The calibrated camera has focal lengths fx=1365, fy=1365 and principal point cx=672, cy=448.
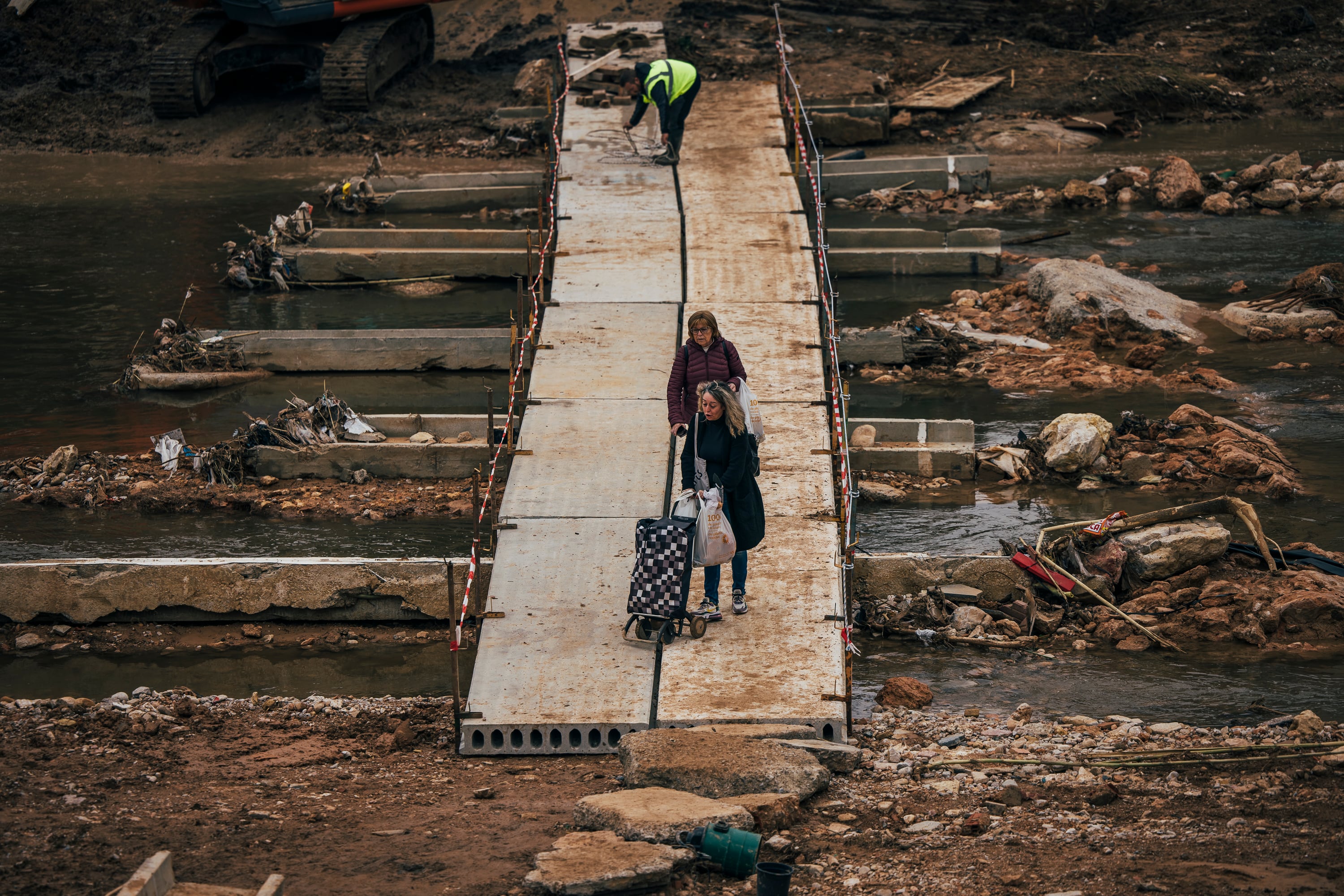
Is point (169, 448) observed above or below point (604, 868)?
above

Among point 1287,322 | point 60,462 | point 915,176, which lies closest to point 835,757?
point 60,462

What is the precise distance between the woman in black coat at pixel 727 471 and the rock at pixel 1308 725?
313 centimetres

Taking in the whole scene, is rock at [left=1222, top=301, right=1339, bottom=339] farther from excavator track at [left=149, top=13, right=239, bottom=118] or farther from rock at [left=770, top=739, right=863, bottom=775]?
excavator track at [left=149, top=13, right=239, bottom=118]

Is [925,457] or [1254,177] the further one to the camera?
[1254,177]

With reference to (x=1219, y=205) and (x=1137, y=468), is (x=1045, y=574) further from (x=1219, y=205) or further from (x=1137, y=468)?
(x=1219, y=205)

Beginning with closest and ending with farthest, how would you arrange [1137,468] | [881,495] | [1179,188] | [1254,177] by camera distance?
1. [881,495]
2. [1137,468]
3. [1179,188]
4. [1254,177]

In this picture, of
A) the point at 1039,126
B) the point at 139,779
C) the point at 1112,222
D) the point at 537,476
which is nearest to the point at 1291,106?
the point at 1039,126

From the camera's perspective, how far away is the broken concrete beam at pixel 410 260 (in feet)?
54.6

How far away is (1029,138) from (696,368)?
50.0 feet

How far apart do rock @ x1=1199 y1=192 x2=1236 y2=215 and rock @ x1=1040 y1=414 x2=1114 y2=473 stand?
8.28 meters

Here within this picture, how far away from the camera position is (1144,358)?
13.9 metres

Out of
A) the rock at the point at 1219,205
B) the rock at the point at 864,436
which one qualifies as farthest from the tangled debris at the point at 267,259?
the rock at the point at 1219,205

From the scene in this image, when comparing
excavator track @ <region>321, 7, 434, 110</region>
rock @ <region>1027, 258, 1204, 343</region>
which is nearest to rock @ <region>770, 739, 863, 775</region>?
rock @ <region>1027, 258, 1204, 343</region>

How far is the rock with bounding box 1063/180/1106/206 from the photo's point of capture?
19.1 meters
